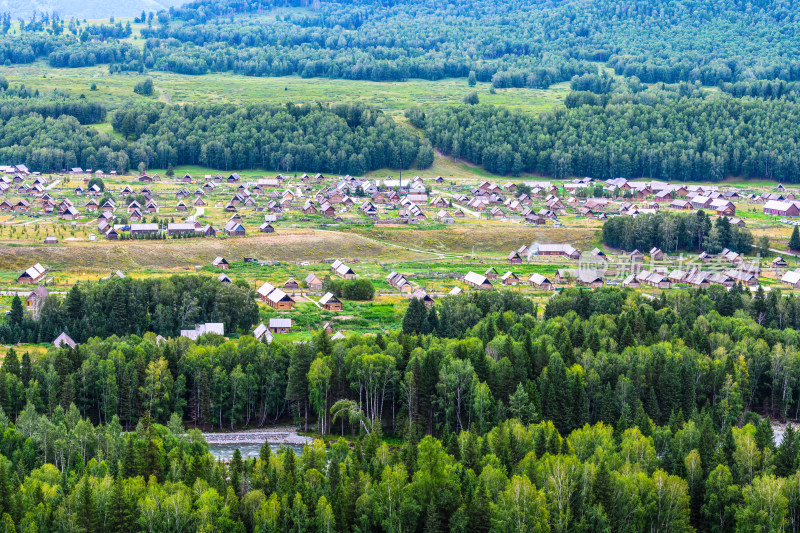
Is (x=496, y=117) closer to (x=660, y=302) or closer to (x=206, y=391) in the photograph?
(x=660, y=302)

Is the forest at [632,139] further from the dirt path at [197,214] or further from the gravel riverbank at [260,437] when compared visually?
the gravel riverbank at [260,437]

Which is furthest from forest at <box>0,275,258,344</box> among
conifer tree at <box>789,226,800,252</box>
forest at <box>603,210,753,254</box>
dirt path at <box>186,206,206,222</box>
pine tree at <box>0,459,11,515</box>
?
conifer tree at <box>789,226,800,252</box>

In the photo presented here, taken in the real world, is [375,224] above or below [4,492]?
below

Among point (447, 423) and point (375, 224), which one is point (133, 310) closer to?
point (447, 423)

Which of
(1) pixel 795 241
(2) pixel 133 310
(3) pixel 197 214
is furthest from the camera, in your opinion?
(3) pixel 197 214

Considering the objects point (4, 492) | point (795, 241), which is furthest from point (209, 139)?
point (4, 492)

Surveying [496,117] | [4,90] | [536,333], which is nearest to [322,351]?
[536,333]

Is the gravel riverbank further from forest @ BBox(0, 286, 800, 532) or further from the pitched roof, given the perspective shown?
the pitched roof
